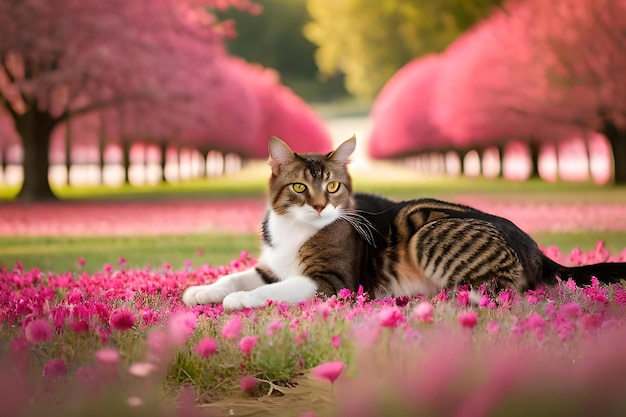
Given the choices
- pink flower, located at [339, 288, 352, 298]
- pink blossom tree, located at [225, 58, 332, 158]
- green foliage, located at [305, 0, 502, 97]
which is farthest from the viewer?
pink blossom tree, located at [225, 58, 332, 158]

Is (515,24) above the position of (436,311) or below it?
above

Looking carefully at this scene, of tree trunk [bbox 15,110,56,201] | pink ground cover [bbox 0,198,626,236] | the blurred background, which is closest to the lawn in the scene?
the blurred background

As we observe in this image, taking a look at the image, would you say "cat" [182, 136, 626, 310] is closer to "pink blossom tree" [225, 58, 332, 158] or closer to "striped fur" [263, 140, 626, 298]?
"striped fur" [263, 140, 626, 298]

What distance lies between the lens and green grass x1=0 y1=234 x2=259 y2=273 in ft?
31.9

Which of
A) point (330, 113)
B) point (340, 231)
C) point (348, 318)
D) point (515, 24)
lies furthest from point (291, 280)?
point (330, 113)

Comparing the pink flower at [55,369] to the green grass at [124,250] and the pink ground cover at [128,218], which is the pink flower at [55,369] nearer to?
the green grass at [124,250]

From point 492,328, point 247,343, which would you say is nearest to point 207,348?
point 247,343

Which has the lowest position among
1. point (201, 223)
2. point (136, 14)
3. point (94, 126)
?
point (201, 223)

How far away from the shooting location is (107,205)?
19.5 m

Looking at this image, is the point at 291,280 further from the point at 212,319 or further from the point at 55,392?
the point at 55,392

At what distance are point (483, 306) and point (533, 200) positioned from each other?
15.4 meters

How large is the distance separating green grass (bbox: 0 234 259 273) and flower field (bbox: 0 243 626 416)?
182 inches

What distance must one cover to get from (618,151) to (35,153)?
1838cm

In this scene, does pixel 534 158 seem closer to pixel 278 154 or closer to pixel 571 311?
pixel 278 154
